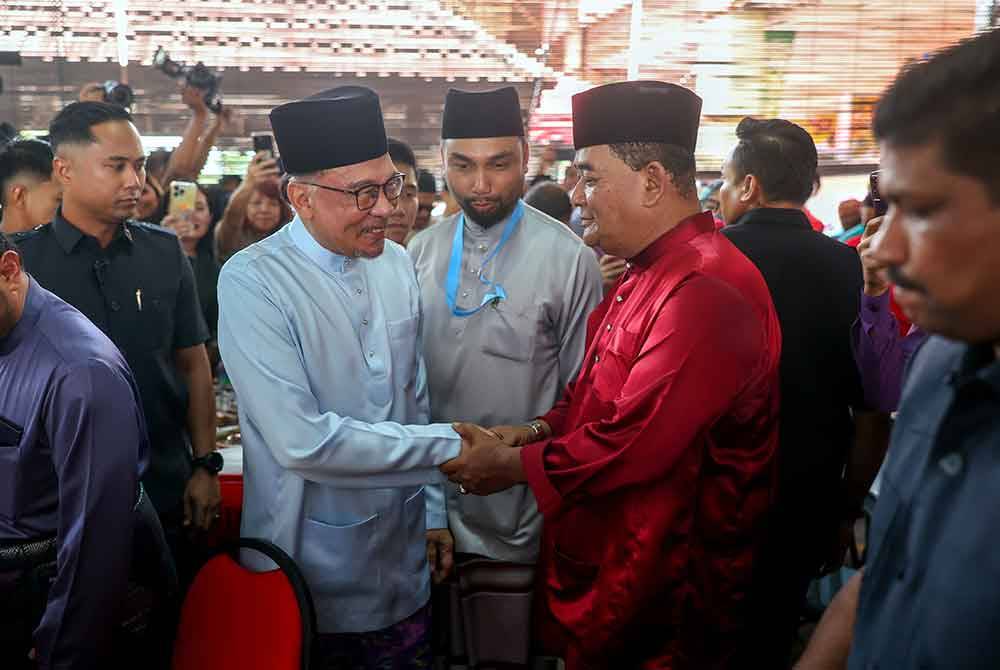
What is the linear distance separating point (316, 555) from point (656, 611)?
2.46 ft

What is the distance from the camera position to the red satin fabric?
65.9 inches

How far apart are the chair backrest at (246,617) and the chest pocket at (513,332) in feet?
3.34

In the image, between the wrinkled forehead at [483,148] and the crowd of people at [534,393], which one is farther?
the wrinkled forehead at [483,148]

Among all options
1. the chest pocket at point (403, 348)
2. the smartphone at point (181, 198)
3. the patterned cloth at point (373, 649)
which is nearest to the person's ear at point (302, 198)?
the chest pocket at point (403, 348)

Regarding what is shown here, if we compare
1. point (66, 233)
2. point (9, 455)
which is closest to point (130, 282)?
point (66, 233)

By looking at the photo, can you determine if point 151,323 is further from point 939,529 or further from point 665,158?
point 939,529

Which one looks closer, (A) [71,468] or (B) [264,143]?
(A) [71,468]

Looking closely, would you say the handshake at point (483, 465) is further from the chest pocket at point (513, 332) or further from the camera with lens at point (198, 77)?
the camera with lens at point (198, 77)

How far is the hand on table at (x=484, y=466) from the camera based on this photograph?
6.48 ft

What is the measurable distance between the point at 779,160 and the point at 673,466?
148 centimetres

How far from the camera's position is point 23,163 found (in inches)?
117

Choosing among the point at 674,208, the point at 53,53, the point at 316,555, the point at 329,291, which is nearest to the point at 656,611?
the point at 316,555

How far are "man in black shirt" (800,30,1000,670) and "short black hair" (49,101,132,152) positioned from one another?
2.36m

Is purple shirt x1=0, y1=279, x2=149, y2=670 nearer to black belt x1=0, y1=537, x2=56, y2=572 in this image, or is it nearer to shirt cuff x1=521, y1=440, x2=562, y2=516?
black belt x1=0, y1=537, x2=56, y2=572
